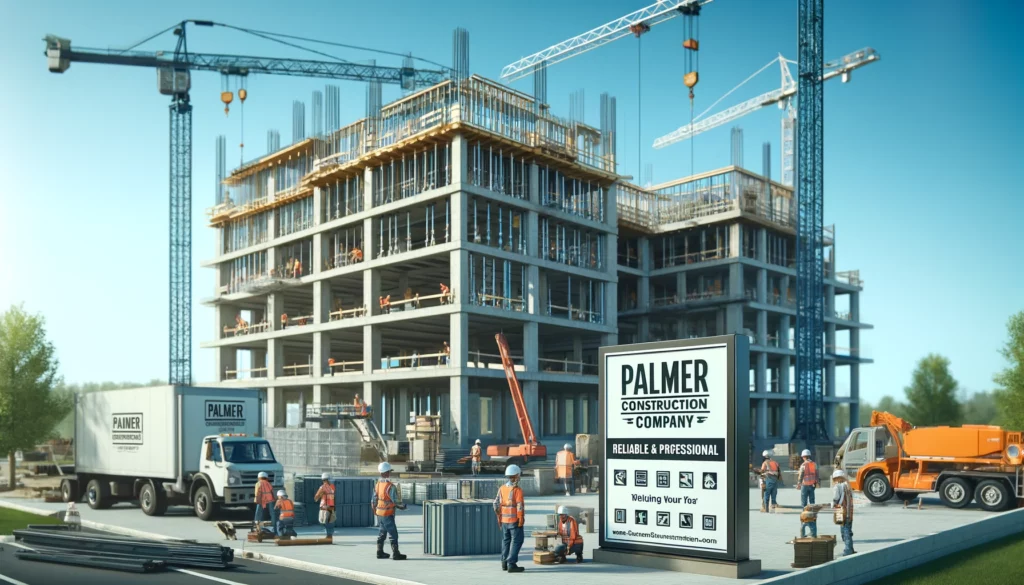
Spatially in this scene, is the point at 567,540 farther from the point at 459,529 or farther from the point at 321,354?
the point at 321,354

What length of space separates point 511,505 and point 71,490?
71.8 feet

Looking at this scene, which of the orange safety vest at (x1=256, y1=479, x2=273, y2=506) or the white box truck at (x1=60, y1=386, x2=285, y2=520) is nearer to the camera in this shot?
the orange safety vest at (x1=256, y1=479, x2=273, y2=506)

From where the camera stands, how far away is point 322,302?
216 ft

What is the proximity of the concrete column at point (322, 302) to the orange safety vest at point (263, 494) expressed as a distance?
43.0 meters

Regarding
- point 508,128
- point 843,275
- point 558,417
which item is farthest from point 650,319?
point 508,128

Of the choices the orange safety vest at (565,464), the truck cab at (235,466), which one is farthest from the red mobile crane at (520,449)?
the truck cab at (235,466)

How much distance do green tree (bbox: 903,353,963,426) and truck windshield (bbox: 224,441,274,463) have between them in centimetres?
8909

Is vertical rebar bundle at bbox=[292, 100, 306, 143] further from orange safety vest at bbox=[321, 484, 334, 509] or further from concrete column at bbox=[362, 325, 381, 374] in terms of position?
orange safety vest at bbox=[321, 484, 334, 509]

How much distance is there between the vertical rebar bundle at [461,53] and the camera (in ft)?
190

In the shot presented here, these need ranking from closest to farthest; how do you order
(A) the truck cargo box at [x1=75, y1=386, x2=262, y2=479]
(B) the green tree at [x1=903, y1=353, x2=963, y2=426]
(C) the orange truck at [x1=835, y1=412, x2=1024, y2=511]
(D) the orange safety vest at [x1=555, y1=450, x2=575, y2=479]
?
(A) the truck cargo box at [x1=75, y1=386, x2=262, y2=479] < (C) the orange truck at [x1=835, y1=412, x2=1024, y2=511] < (D) the orange safety vest at [x1=555, y1=450, x2=575, y2=479] < (B) the green tree at [x1=903, y1=353, x2=963, y2=426]

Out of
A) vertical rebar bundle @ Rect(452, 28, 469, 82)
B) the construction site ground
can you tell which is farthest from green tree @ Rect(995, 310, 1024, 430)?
vertical rebar bundle @ Rect(452, 28, 469, 82)

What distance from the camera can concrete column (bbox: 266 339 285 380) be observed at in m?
70.6

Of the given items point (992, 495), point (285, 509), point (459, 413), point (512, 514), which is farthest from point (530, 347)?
point (512, 514)

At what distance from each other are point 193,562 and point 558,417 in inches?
2169
